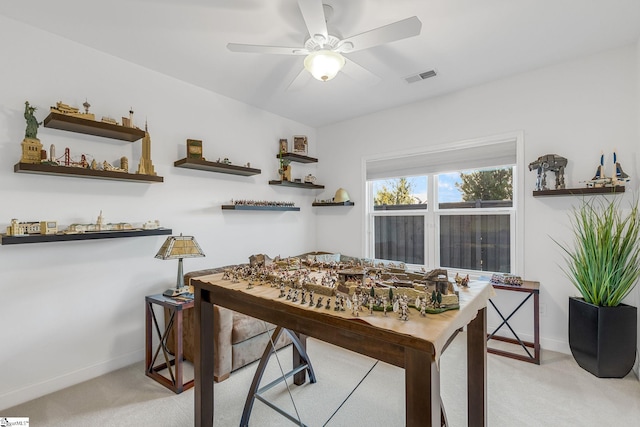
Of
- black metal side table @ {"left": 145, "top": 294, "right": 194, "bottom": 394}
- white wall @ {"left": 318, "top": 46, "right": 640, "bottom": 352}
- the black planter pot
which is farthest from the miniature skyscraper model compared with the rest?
the black planter pot

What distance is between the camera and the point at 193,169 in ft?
10.5

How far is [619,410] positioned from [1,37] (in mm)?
4933

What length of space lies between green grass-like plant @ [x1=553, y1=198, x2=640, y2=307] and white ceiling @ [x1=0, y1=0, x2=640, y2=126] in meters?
1.41

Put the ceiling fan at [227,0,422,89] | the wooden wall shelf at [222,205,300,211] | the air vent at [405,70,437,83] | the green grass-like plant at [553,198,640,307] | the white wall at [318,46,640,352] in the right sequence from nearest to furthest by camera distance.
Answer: the ceiling fan at [227,0,422,89]
the green grass-like plant at [553,198,640,307]
the white wall at [318,46,640,352]
the air vent at [405,70,437,83]
the wooden wall shelf at [222,205,300,211]

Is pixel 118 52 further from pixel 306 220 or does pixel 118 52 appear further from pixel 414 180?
pixel 414 180

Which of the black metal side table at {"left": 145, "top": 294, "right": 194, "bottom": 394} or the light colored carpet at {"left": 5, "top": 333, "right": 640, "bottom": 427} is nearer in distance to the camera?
the light colored carpet at {"left": 5, "top": 333, "right": 640, "bottom": 427}

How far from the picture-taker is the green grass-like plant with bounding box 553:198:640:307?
231 cm

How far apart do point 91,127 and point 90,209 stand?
666 mm

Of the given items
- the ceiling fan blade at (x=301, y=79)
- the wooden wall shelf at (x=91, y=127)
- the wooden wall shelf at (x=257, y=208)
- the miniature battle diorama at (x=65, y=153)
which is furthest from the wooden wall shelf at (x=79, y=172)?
the ceiling fan blade at (x=301, y=79)

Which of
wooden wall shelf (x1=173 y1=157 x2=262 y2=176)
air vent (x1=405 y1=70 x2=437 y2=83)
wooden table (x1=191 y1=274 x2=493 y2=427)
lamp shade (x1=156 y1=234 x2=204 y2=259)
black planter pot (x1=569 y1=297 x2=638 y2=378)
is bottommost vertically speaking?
black planter pot (x1=569 y1=297 x2=638 y2=378)

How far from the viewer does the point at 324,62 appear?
2.01 m

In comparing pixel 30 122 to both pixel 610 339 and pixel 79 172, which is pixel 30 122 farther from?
pixel 610 339

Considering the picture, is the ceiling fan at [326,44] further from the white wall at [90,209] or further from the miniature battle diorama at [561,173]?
the miniature battle diorama at [561,173]

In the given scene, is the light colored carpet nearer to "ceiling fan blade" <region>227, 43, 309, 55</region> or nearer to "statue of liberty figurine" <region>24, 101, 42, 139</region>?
"statue of liberty figurine" <region>24, 101, 42, 139</region>
